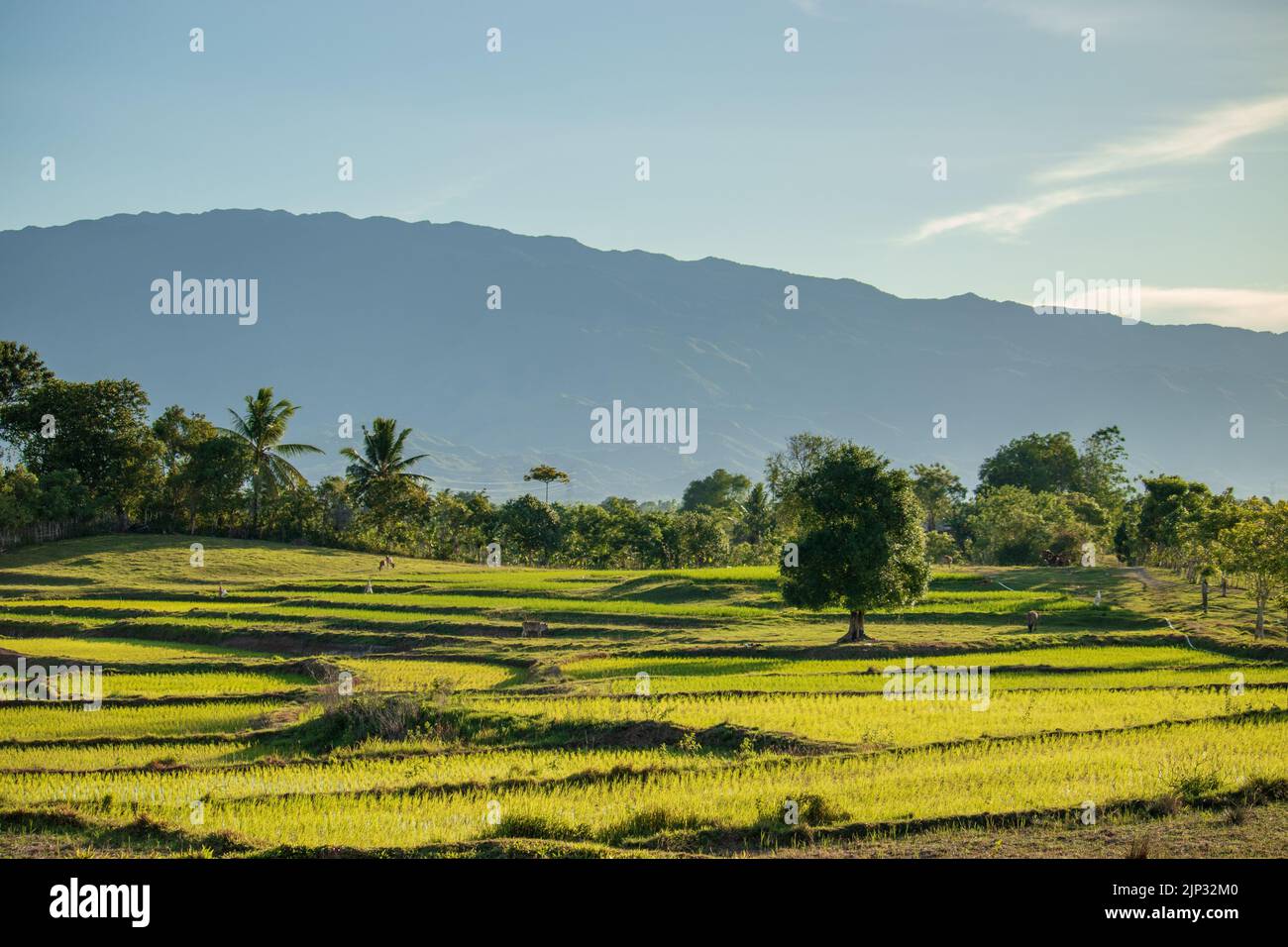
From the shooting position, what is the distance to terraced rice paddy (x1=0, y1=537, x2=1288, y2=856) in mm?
16625

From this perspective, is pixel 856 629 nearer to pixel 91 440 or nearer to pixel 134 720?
pixel 134 720

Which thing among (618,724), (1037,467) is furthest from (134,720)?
(1037,467)

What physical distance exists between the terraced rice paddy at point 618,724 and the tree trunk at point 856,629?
1.09 meters

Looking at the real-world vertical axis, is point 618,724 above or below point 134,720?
above

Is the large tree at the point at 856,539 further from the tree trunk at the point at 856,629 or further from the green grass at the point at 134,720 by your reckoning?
the green grass at the point at 134,720

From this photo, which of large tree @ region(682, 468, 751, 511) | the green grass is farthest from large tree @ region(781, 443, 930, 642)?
large tree @ region(682, 468, 751, 511)

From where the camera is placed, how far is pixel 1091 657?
37219 mm

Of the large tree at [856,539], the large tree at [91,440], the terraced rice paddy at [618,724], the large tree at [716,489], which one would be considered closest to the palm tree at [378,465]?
the large tree at [91,440]

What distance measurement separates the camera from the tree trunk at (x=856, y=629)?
40469 mm

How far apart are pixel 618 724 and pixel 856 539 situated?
59.9 feet

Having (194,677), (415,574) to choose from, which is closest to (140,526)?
(415,574)

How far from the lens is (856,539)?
40781 mm

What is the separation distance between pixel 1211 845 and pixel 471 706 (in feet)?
54.6
